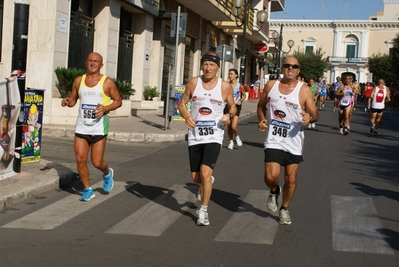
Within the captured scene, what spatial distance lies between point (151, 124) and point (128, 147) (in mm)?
4166

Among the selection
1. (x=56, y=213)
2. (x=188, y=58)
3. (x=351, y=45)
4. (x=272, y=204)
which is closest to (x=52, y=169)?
(x=56, y=213)

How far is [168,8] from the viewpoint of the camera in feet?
83.7

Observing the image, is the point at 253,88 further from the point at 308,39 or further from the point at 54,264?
the point at 308,39

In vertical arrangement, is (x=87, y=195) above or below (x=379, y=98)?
below

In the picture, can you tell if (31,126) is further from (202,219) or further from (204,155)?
(202,219)

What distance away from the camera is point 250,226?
6680mm

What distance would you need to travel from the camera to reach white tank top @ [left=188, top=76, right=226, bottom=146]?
682 cm

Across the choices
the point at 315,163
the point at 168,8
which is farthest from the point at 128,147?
the point at 168,8

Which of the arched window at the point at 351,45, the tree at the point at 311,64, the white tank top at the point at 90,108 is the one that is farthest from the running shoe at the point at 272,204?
the arched window at the point at 351,45

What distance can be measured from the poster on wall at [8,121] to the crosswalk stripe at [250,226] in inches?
130

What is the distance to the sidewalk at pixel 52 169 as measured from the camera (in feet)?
25.6

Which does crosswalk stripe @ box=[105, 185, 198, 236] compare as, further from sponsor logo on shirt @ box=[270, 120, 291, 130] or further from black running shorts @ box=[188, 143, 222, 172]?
sponsor logo on shirt @ box=[270, 120, 291, 130]

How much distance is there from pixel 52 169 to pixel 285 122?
4140 mm

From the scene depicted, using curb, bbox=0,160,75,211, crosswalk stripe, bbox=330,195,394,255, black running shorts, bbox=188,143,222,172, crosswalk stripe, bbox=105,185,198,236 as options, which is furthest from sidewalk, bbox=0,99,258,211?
crosswalk stripe, bbox=330,195,394,255
